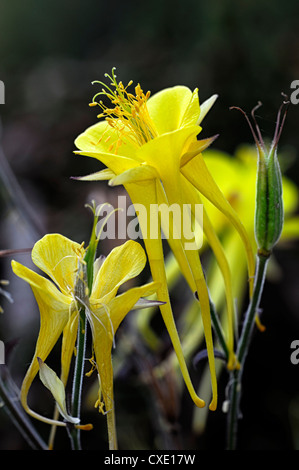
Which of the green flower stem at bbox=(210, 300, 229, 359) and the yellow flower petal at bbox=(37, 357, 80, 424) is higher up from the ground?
the green flower stem at bbox=(210, 300, 229, 359)

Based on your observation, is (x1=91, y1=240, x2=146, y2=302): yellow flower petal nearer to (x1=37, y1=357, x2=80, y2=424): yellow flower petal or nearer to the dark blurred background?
(x1=37, y1=357, x2=80, y2=424): yellow flower petal

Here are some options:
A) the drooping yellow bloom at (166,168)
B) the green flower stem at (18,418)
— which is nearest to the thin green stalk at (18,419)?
the green flower stem at (18,418)

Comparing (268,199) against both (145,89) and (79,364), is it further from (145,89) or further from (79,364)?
(145,89)

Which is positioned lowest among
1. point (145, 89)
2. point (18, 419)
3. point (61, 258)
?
point (18, 419)

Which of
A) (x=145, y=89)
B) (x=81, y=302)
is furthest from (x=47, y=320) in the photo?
(x=145, y=89)

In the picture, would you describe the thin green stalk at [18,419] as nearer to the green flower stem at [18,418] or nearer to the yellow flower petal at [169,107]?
the green flower stem at [18,418]

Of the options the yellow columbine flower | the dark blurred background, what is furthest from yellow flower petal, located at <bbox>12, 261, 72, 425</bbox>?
the dark blurred background
